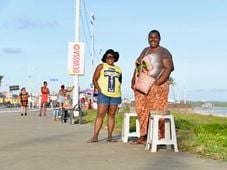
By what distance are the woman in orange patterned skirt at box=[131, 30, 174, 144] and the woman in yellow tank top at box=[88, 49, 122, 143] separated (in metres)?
0.85

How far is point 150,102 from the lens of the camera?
32.5 feet

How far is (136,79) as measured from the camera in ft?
33.5

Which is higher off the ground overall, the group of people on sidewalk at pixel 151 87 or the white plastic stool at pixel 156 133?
the group of people on sidewalk at pixel 151 87

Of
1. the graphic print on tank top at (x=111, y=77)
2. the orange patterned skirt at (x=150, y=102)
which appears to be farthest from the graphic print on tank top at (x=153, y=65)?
the graphic print on tank top at (x=111, y=77)

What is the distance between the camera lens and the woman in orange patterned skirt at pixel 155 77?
977 centimetres

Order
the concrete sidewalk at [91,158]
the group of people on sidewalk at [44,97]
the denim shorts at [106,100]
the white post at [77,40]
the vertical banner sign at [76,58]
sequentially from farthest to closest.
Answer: the group of people on sidewalk at [44,97], the white post at [77,40], the vertical banner sign at [76,58], the denim shorts at [106,100], the concrete sidewalk at [91,158]

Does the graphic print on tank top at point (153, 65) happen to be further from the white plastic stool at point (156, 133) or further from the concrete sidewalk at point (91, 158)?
the concrete sidewalk at point (91, 158)

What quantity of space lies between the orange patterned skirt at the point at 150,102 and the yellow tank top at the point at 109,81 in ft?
2.96

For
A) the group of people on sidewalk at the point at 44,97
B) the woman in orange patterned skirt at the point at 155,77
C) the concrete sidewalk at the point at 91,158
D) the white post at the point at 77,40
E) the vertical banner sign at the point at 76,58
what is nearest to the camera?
the concrete sidewalk at the point at 91,158

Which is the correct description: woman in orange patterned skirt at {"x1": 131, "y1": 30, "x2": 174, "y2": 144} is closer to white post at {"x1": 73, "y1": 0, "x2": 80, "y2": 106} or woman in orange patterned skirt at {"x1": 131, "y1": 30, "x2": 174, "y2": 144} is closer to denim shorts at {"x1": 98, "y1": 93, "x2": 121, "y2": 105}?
denim shorts at {"x1": 98, "y1": 93, "x2": 121, "y2": 105}

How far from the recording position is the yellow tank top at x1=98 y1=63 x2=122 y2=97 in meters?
10.8

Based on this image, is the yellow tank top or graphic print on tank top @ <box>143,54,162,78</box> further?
the yellow tank top

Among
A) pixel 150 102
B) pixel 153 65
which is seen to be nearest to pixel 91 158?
pixel 150 102

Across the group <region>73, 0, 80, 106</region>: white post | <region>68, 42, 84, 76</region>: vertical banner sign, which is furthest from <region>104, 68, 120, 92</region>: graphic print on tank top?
A: <region>73, 0, 80, 106</region>: white post
